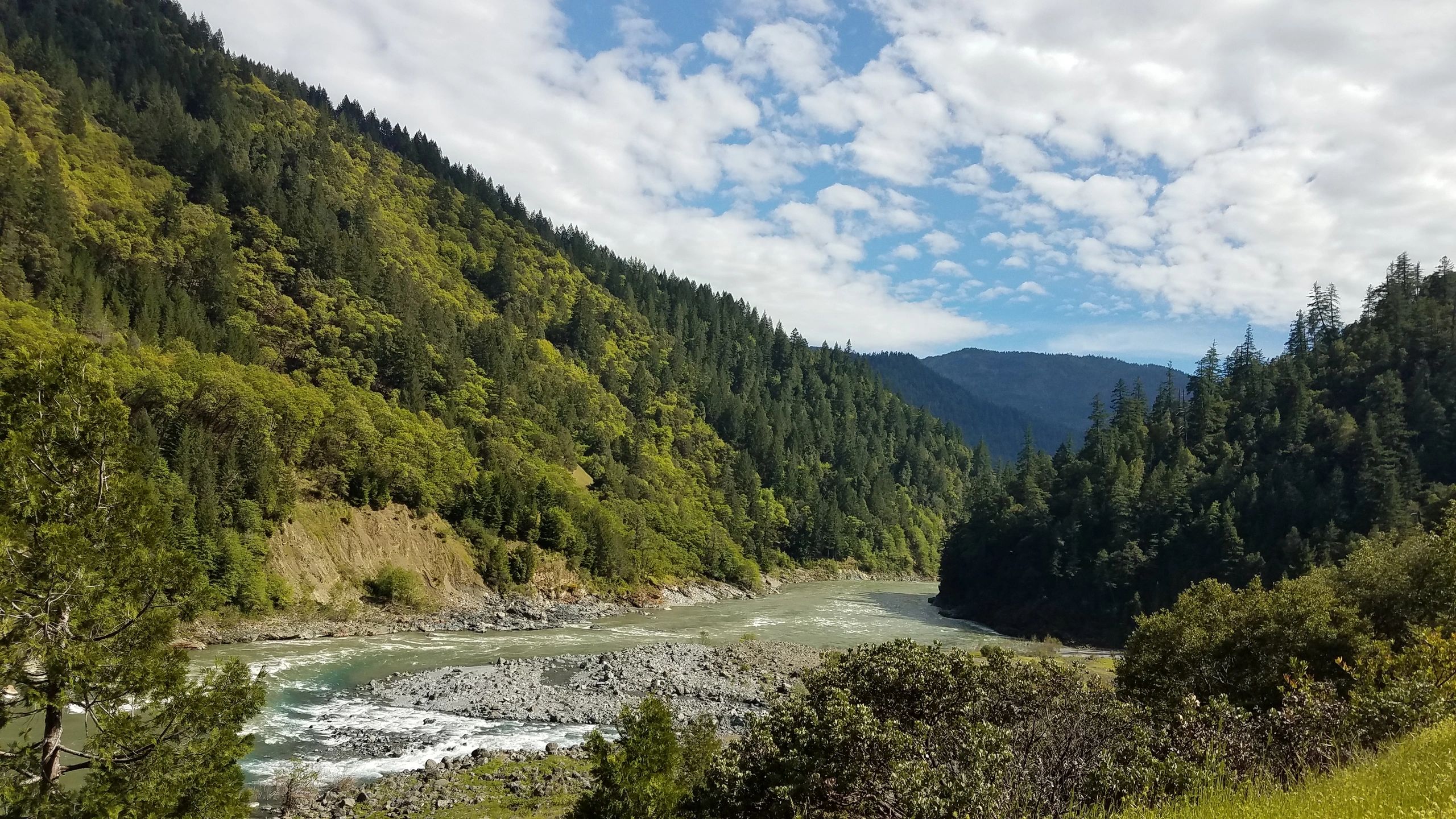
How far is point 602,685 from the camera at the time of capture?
5003cm

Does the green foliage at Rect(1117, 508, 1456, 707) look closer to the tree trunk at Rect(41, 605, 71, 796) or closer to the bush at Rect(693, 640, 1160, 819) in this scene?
the bush at Rect(693, 640, 1160, 819)

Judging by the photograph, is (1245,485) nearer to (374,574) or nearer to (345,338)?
(374,574)

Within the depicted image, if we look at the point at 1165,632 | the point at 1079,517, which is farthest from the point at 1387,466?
the point at 1165,632

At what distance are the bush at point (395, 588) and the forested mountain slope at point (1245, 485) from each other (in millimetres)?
69768

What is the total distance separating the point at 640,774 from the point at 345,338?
327ft

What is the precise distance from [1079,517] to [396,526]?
3449 inches

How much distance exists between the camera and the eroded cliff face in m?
68.5

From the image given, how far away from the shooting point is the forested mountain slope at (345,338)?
237 ft

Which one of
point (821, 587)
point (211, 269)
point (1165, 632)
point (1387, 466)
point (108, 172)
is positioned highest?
point (108, 172)

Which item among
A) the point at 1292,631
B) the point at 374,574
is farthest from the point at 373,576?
the point at 1292,631

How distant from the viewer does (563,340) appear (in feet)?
537

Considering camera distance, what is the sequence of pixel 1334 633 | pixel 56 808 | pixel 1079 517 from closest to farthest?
pixel 56 808
pixel 1334 633
pixel 1079 517

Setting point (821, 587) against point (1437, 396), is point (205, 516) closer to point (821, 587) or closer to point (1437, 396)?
point (821, 587)

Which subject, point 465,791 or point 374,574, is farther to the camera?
point 374,574
